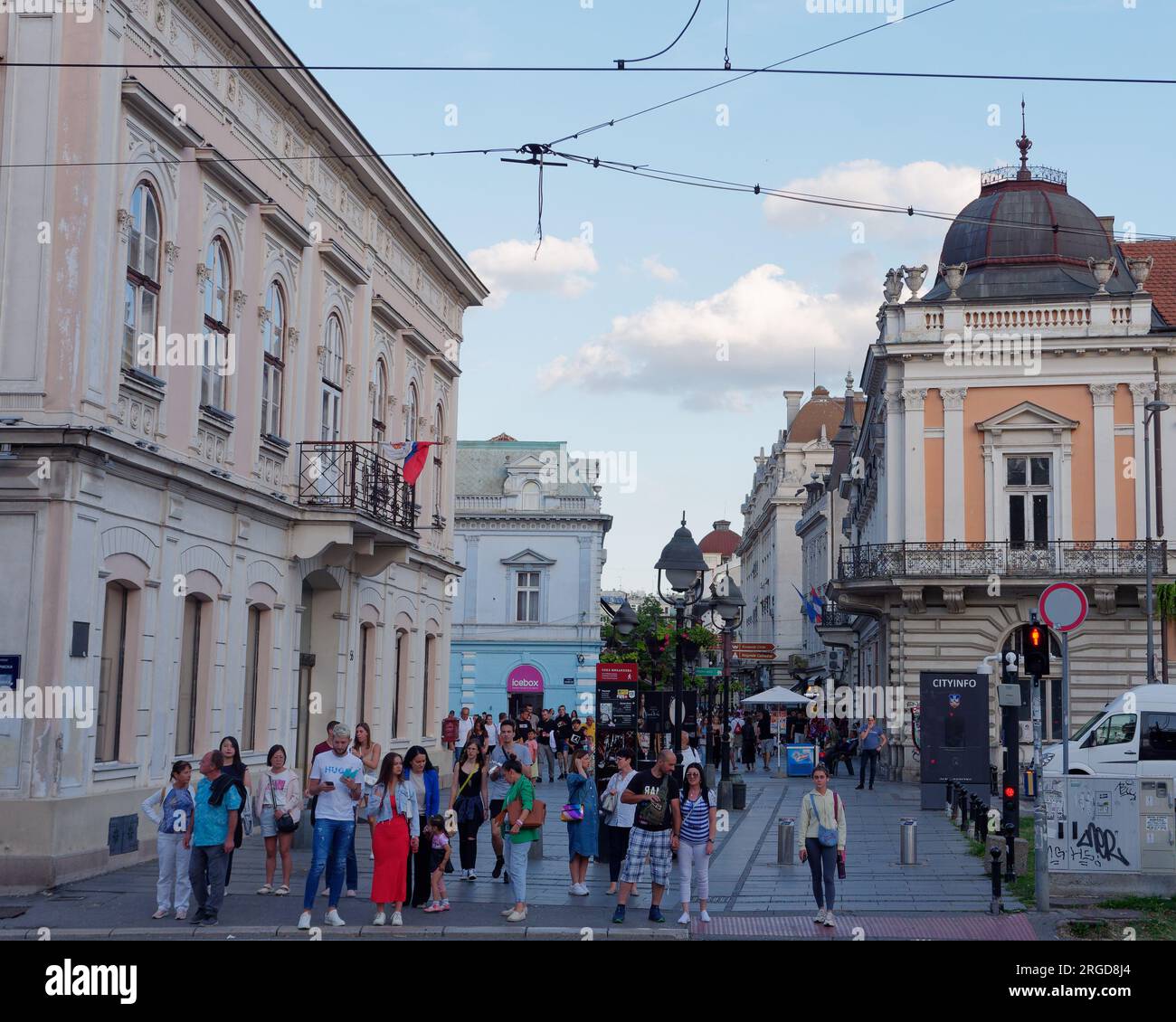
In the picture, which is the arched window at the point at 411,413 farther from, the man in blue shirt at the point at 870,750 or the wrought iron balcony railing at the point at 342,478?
the man in blue shirt at the point at 870,750

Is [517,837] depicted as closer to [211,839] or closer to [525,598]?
[211,839]

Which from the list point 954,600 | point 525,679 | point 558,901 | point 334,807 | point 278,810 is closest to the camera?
point 334,807

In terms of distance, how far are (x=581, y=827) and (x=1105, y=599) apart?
80.3ft

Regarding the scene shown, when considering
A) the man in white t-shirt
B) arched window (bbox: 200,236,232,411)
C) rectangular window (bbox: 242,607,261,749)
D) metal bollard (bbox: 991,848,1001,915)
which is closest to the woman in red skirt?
the man in white t-shirt

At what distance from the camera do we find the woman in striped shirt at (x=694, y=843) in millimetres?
15383

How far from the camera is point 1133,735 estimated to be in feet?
86.5

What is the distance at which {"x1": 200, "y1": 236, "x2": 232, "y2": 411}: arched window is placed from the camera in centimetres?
2141

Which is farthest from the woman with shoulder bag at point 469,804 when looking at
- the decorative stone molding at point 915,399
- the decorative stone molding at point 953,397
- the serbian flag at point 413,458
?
the decorative stone molding at point 953,397

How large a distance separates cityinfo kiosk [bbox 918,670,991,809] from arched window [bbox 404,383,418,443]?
39.1 feet

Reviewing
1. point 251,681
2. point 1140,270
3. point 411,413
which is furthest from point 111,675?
point 1140,270

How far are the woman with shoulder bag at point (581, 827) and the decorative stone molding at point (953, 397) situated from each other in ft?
80.2

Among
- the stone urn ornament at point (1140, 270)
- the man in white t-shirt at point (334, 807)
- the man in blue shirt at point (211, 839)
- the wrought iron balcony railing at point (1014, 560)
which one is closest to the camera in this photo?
the man in blue shirt at point (211, 839)

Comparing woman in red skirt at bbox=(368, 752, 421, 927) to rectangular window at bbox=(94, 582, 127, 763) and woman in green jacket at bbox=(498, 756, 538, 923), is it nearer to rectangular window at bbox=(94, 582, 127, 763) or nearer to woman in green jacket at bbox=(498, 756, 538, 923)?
woman in green jacket at bbox=(498, 756, 538, 923)
